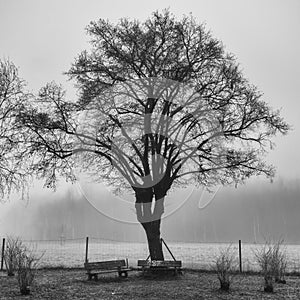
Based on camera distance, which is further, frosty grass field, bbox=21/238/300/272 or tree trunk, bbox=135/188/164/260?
frosty grass field, bbox=21/238/300/272

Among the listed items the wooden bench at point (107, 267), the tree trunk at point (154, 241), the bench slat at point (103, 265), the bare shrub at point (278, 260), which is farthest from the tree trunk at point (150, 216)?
the bare shrub at point (278, 260)

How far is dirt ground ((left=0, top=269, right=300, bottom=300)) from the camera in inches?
436

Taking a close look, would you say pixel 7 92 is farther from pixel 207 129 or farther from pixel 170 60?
pixel 207 129

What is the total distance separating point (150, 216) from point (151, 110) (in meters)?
4.35

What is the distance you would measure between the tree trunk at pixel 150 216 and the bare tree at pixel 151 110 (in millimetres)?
41

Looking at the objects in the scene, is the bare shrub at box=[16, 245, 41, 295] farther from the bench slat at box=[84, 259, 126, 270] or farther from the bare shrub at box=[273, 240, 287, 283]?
the bare shrub at box=[273, 240, 287, 283]

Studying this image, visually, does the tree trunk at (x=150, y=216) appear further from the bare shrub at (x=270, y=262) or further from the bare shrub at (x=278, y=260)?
the bare shrub at (x=270, y=262)

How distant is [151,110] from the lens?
1752 cm

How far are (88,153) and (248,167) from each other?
6.88 meters

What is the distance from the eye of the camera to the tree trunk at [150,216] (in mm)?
17125

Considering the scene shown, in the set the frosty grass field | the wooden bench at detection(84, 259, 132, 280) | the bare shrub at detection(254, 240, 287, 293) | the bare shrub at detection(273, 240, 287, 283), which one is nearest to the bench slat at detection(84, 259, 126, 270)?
the wooden bench at detection(84, 259, 132, 280)

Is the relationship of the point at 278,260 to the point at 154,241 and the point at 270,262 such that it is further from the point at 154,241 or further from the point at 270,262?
the point at 154,241

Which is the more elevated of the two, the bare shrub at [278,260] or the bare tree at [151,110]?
the bare tree at [151,110]

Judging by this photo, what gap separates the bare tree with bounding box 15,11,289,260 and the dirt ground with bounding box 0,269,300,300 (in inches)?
123
